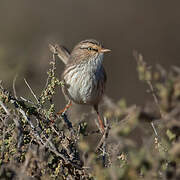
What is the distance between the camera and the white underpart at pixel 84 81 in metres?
4.79

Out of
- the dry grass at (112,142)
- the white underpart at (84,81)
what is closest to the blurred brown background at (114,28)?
the white underpart at (84,81)

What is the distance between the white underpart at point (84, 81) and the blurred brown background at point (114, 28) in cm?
420

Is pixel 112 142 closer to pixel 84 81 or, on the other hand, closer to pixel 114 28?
pixel 84 81

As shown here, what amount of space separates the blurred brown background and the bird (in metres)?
4.07

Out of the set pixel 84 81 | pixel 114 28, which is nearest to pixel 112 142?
pixel 84 81

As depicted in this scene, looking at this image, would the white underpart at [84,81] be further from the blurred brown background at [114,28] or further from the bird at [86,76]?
the blurred brown background at [114,28]

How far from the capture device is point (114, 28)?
1310 cm

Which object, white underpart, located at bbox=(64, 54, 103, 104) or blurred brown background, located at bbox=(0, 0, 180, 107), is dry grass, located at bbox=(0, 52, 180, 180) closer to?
white underpart, located at bbox=(64, 54, 103, 104)

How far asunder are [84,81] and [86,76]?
0.19 ft

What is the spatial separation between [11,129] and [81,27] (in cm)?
1055

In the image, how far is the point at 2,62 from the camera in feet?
17.1

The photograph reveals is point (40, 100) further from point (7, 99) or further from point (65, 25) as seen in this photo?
point (65, 25)

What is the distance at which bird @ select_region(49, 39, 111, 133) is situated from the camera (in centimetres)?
479

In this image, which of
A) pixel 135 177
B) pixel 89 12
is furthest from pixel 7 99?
pixel 89 12
